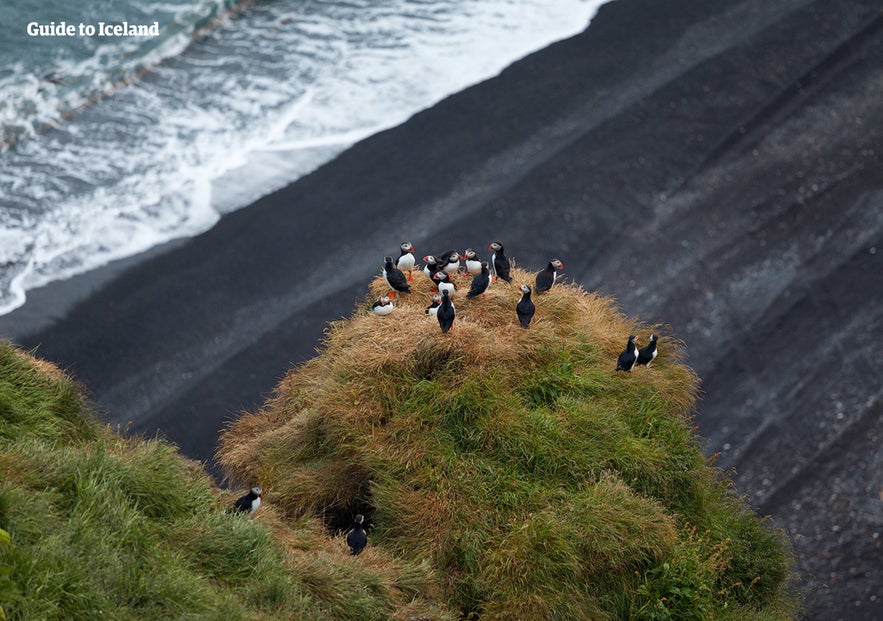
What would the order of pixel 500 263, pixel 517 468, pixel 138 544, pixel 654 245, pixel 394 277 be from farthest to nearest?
pixel 654 245
pixel 500 263
pixel 394 277
pixel 517 468
pixel 138 544

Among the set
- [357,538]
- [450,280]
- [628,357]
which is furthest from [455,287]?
[357,538]

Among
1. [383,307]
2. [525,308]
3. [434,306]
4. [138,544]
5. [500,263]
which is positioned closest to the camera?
[138,544]

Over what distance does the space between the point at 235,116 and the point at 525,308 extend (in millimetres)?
13376

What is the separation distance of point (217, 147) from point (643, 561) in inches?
592

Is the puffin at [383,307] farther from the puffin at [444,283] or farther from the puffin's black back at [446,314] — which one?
the puffin's black back at [446,314]

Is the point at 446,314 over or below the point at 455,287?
over

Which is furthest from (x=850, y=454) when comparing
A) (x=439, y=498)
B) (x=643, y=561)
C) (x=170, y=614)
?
(x=170, y=614)

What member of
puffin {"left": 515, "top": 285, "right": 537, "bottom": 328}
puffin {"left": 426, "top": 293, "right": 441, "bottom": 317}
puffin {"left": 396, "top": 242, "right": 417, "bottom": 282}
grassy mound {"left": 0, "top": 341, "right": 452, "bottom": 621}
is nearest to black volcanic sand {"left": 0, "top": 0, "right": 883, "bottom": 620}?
puffin {"left": 396, "top": 242, "right": 417, "bottom": 282}

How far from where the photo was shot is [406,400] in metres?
→ 10.3

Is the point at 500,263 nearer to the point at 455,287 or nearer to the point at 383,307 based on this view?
the point at 455,287

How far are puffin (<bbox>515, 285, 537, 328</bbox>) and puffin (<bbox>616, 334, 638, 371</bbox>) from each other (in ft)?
4.10

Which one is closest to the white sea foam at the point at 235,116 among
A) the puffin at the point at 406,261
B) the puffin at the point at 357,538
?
the puffin at the point at 406,261

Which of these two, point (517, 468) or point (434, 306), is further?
point (434, 306)

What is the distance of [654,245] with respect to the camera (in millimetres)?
17594
